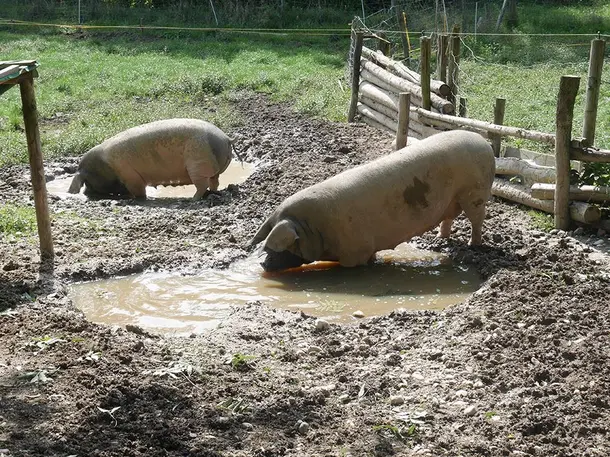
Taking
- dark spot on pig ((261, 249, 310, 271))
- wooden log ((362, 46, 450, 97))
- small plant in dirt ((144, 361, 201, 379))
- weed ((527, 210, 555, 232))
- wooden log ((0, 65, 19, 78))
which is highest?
wooden log ((0, 65, 19, 78))

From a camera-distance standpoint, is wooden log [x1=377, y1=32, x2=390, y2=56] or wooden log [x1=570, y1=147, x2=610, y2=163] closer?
wooden log [x1=570, y1=147, x2=610, y2=163]

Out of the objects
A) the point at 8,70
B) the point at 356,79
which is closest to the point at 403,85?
the point at 356,79

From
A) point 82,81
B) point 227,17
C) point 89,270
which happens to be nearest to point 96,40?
point 227,17

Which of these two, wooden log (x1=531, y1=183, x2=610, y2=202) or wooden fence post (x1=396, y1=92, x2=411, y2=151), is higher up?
wooden fence post (x1=396, y1=92, x2=411, y2=151)

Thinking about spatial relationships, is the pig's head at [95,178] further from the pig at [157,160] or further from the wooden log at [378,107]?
the wooden log at [378,107]

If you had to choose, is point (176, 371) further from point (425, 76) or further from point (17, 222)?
point (425, 76)

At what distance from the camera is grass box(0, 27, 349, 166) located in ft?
52.0

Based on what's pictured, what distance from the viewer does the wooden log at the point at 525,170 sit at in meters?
10.0

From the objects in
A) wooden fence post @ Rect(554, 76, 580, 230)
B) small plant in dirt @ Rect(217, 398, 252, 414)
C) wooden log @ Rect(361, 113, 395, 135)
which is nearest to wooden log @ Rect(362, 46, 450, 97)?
wooden log @ Rect(361, 113, 395, 135)

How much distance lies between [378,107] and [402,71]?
2.48ft

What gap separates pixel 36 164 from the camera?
8.44 metres

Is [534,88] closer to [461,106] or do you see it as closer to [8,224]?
[461,106]

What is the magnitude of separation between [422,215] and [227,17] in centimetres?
2281

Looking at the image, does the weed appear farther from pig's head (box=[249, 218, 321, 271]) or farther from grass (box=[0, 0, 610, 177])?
pig's head (box=[249, 218, 321, 271])
